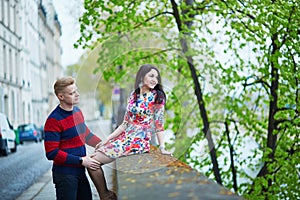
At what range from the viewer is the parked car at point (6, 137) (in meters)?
6.50

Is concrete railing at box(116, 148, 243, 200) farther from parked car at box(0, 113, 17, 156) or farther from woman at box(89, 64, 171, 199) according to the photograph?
parked car at box(0, 113, 17, 156)

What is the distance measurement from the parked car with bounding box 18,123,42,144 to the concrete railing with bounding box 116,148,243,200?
3.61 m

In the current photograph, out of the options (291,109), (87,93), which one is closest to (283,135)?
(291,109)

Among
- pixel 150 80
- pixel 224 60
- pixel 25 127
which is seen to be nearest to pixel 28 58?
pixel 25 127

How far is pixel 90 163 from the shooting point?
3525mm

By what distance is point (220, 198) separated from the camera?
2902 millimetres

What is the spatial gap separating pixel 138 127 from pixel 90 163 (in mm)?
395

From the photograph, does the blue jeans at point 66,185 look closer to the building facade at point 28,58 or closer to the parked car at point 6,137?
the parked car at point 6,137

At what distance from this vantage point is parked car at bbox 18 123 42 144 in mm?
7393

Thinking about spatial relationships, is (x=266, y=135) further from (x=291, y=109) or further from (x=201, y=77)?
(x=201, y=77)

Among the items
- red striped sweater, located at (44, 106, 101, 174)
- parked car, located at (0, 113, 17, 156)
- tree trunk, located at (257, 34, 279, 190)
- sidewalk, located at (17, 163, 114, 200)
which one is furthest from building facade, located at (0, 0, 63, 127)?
red striped sweater, located at (44, 106, 101, 174)

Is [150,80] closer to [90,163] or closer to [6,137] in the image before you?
[90,163]

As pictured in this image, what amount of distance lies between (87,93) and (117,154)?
51 cm

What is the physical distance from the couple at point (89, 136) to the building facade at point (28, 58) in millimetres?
3404
